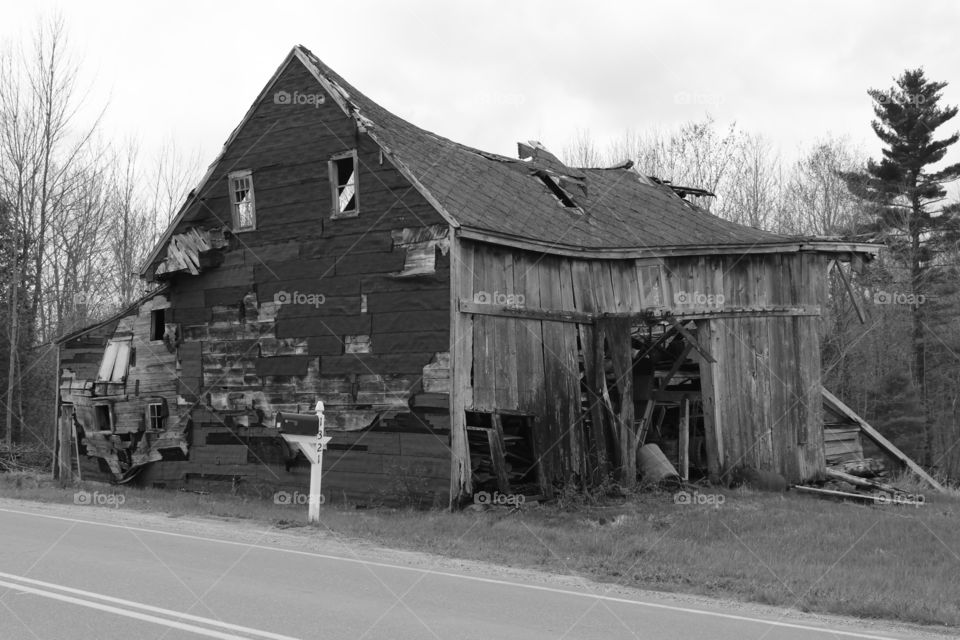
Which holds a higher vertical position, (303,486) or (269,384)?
(269,384)

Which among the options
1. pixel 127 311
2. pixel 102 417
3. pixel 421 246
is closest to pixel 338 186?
pixel 421 246

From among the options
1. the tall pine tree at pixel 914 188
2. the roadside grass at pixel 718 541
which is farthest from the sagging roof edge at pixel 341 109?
A: the tall pine tree at pixel 914 188

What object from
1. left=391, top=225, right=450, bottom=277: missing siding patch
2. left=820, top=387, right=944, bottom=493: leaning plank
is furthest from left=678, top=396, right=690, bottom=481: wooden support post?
left=391, top=225, right=450, bottom=277: missing siding patch

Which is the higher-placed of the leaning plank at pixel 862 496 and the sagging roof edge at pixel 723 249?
the sagging roof edge at pixel 723 249

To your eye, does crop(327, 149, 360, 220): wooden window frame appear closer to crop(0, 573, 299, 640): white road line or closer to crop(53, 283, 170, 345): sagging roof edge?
crop(53, 283, 170, 345): sagging roof edge

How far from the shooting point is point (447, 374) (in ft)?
50.2

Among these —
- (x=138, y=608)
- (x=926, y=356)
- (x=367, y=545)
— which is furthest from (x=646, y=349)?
(x=926, y=356)

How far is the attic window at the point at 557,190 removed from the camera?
20500mm

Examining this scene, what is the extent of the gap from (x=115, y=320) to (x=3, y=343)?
46.6 feet

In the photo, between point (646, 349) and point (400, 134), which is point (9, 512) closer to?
point (400, 134)

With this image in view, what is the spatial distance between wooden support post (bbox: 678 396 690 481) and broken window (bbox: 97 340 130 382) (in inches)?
497

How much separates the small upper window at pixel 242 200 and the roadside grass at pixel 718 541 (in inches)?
225

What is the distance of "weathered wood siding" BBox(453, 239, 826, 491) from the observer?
53.5 feet

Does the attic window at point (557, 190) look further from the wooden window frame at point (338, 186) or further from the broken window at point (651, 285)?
the wooden window frame at point (338, 186)
